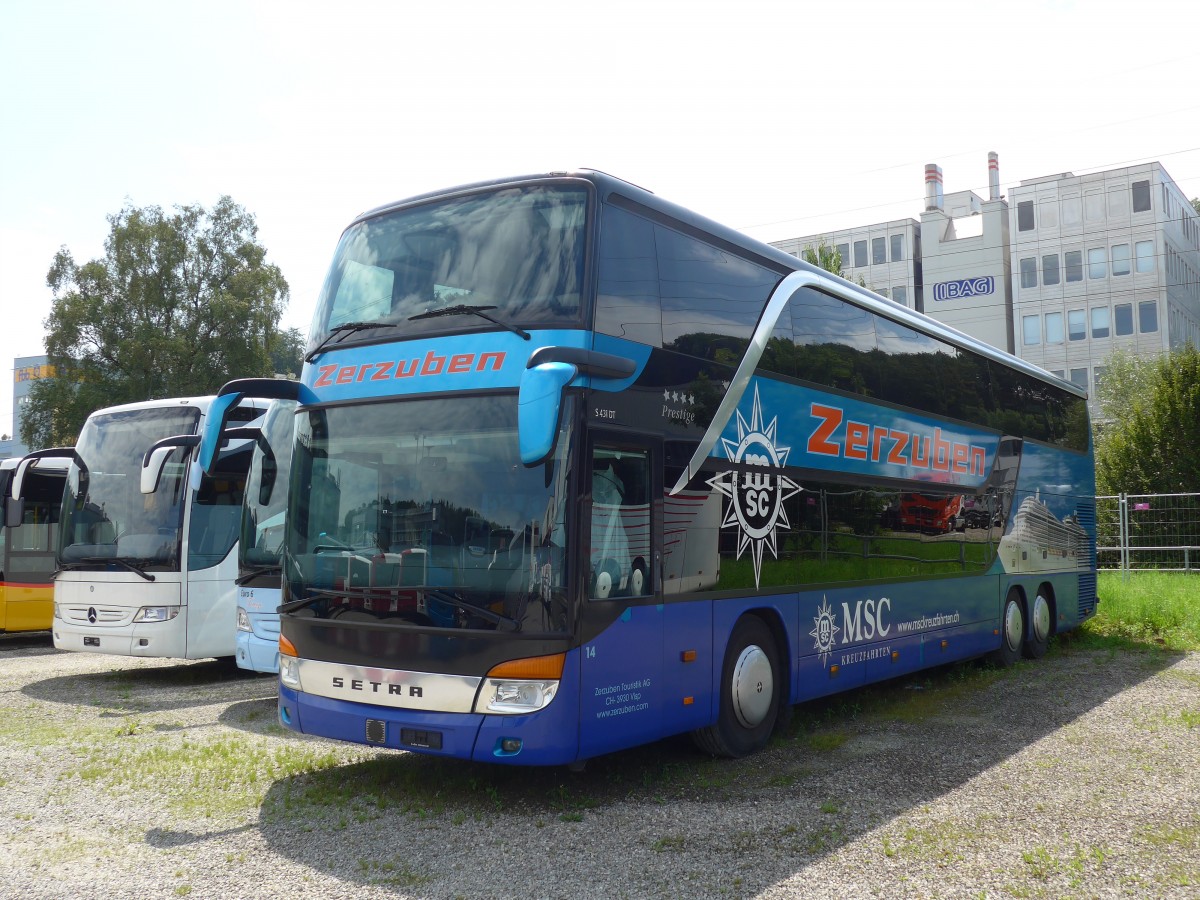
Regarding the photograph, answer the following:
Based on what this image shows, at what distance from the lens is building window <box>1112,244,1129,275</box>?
60119mm

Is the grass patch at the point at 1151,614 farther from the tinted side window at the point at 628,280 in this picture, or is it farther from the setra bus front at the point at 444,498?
the setra bus front at the point at 444,498

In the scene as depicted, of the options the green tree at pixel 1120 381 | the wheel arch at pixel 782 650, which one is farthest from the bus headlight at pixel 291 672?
the green tree at pixel 1120 381

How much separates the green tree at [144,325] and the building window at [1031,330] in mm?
42631

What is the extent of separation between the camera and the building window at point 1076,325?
61969 mm

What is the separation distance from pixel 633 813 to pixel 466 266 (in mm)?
3598

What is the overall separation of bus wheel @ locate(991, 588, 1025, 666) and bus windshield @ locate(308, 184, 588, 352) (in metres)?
8.99

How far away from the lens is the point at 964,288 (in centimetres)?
6569

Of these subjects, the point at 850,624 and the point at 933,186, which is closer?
the point at 850,624

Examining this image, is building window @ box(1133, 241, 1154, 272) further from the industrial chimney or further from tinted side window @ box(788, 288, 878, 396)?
tinted side window @ box(788, 288, 878, 396)

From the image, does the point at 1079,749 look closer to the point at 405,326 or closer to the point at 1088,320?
the point at 405,326

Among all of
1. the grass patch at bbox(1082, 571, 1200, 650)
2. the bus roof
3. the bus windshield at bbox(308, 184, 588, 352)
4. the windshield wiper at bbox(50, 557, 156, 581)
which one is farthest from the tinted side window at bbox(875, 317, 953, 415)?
the windshield wiper at bbox(50, 557, 156, 581)

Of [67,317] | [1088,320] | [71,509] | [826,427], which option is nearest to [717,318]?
[826,427]

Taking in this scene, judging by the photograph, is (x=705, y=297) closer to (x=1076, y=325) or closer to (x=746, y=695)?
(x=746, y=695)

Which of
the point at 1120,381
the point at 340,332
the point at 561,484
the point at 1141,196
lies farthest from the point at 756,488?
the point at 1141,196
